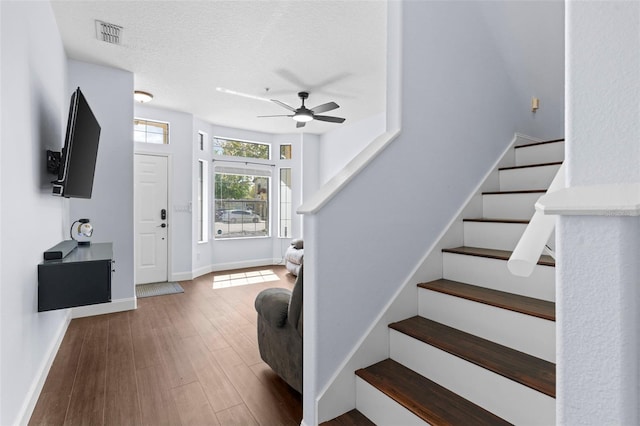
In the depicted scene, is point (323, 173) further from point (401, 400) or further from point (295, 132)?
point (401, 400)

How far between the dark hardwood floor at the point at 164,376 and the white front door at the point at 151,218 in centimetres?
162

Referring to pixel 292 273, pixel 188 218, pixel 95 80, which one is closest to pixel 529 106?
pixel 292 273

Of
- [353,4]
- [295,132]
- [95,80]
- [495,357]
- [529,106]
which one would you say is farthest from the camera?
[295,132]

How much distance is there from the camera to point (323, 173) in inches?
279

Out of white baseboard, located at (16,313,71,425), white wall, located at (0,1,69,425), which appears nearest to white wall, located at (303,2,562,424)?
white wall, located at (0,1,69,425)

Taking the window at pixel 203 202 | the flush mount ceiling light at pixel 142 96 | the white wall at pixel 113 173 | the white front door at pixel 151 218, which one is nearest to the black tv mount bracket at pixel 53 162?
the white wall at pixel 113 173

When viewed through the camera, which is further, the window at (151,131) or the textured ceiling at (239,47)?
the window at (151,131)

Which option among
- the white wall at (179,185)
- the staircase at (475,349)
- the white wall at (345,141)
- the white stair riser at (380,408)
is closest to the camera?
the staircase at (475,349)

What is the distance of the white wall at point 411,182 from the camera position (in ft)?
5.32

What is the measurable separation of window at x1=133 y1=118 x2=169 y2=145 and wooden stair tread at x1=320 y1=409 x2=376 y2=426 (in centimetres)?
504

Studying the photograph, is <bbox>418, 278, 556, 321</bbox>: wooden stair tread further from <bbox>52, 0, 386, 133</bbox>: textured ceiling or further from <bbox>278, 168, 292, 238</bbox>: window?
<bbox>278, 168, 292, 238</bbox>: window

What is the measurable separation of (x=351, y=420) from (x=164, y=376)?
1.46 meters

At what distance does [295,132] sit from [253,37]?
3.79 m

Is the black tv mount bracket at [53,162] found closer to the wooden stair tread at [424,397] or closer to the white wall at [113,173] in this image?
the white wall at [113,173]
